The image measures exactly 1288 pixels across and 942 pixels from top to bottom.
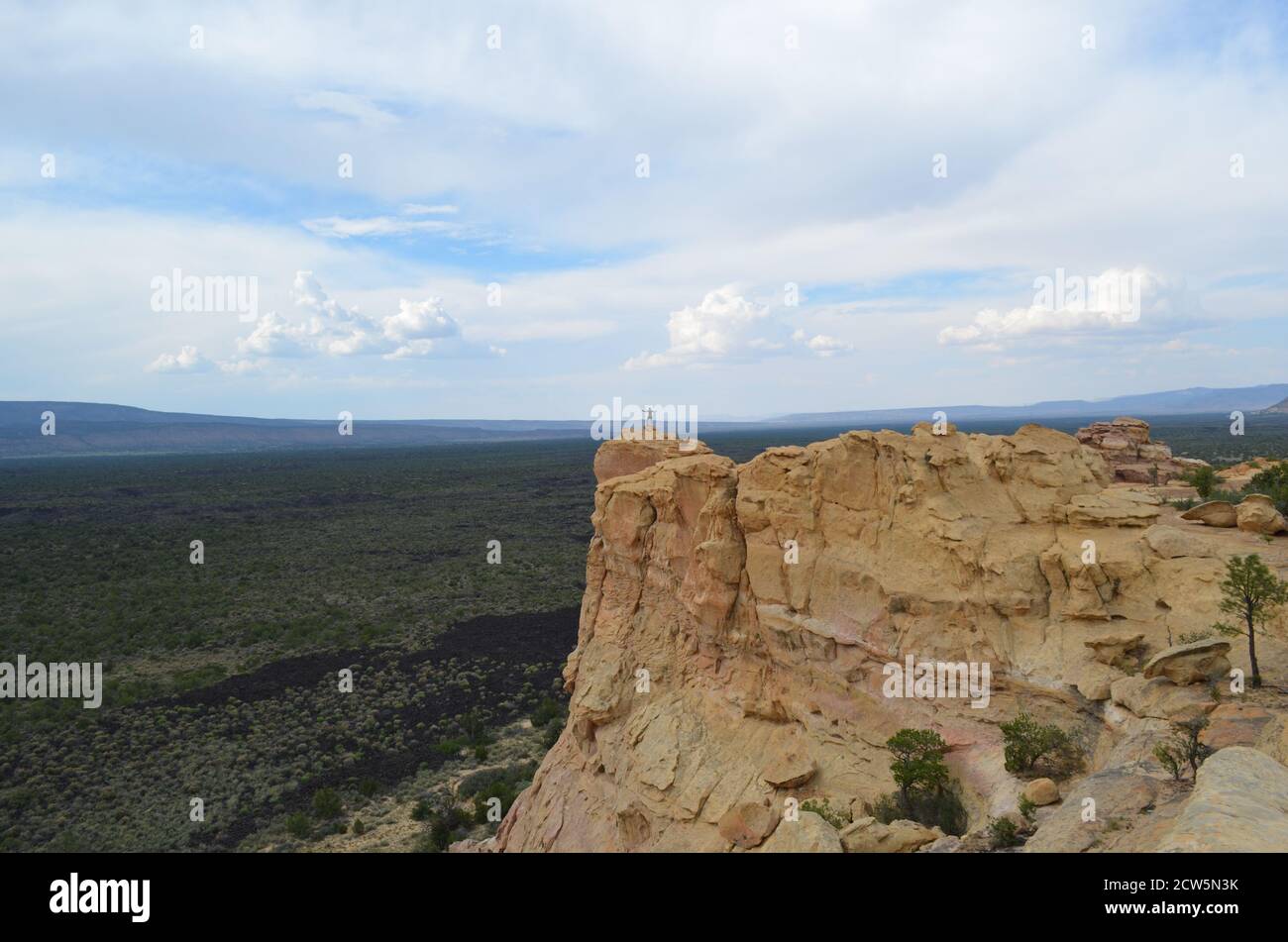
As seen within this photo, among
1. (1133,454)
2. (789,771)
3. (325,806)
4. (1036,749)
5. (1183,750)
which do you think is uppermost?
(1133,454)

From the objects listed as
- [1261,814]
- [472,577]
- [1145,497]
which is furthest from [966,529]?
[472,577]

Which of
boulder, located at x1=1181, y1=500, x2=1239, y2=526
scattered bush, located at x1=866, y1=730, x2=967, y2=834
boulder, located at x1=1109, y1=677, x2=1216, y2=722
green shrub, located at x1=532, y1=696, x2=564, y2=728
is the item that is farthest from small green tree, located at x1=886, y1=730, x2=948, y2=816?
green shrub, located at x1=532, y1=696, x2=564, y2=728

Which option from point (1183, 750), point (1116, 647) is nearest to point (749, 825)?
point (1183, 750)

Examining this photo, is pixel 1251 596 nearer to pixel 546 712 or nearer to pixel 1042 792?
pixel 1042 792

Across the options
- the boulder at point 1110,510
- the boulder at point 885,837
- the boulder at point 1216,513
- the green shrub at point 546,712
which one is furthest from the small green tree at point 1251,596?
the green shrub at point 546,712

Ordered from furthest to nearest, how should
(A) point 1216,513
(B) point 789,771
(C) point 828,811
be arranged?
(A) point 1216,513
(B) point 789,771
(C) point 828,811

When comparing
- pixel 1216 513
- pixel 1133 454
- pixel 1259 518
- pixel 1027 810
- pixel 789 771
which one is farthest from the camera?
pixel 1133 454

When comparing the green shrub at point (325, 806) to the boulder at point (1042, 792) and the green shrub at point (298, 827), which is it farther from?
the boulder at point (1042, 792)

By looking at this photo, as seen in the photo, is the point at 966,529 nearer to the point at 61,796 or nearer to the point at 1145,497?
the point at 1145,497

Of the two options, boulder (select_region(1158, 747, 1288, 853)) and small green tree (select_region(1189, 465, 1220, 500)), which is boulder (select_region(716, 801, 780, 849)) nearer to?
boulder (select_region(1158, 747, 1288, 853))
